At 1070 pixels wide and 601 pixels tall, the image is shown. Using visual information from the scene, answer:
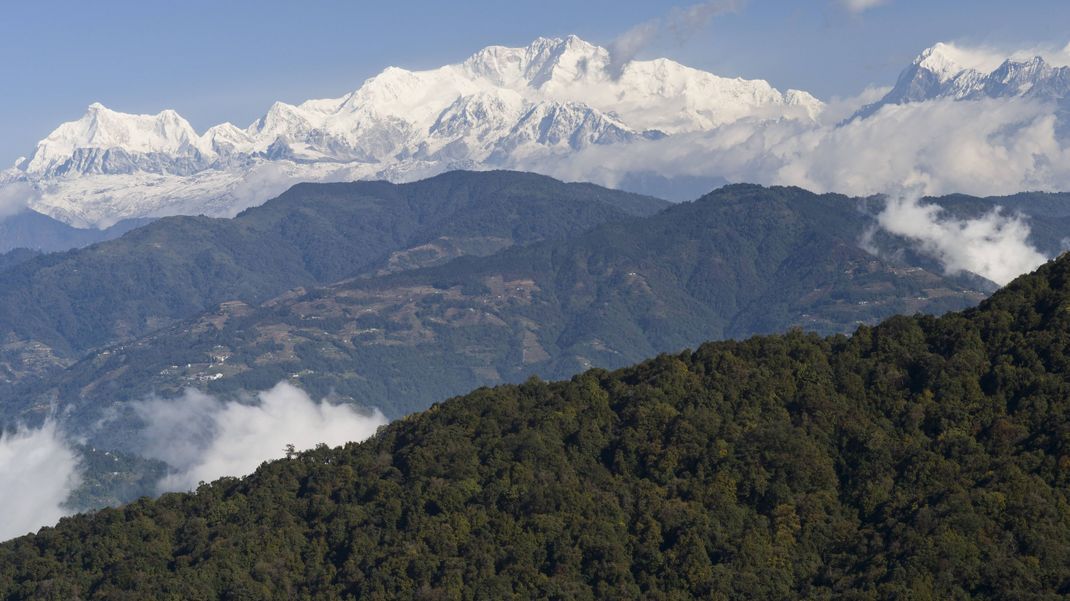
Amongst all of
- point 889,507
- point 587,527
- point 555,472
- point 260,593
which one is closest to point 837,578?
point 889,507

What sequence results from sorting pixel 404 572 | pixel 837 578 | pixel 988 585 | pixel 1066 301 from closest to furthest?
pixel 988 585, pixel 837 578, pixel 404 572, pixel 1066 301

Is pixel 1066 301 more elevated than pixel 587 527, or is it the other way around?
pixel 1066 301

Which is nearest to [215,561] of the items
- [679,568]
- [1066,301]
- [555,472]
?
[555,472]

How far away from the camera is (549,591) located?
144625 millimetres

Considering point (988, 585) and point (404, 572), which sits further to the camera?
point (404, 572)

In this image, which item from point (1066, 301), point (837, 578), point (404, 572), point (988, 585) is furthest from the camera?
point (1066, 301)

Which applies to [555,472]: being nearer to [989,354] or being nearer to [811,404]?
[811,404]

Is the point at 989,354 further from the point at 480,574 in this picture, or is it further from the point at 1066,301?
the point at 480,574

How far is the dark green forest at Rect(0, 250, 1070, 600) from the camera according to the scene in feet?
463

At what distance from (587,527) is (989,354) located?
162 feet

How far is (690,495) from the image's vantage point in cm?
15850

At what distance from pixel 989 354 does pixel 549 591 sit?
189 ft

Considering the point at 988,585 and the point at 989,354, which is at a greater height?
the point at 989,354

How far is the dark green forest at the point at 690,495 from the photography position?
463 ft
